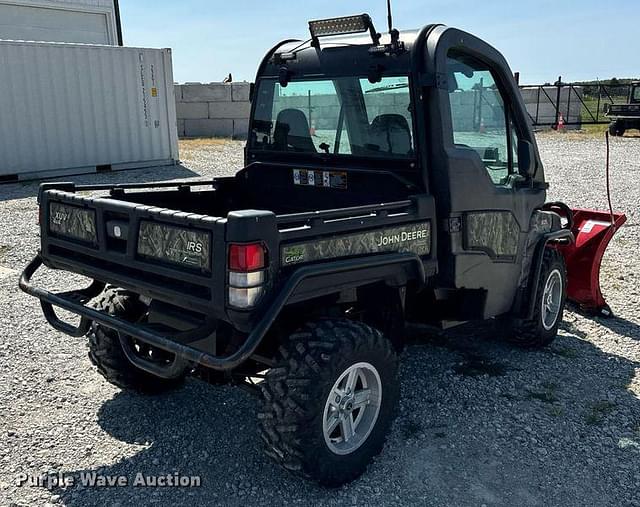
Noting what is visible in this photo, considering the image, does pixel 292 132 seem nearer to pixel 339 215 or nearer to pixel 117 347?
pixel 339 215

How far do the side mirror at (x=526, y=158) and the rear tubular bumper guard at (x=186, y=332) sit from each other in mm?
1273

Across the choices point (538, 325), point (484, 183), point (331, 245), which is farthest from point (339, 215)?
point (538, 325)

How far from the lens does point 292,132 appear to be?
14.9 ft

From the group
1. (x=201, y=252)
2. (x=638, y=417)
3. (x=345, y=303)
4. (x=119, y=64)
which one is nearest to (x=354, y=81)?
(x=345, y=303)

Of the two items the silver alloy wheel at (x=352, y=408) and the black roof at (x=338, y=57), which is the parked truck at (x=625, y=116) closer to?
the black roof at (x=338, y=57)

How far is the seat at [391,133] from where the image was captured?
389cm

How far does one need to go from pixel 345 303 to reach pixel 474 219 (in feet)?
3.13

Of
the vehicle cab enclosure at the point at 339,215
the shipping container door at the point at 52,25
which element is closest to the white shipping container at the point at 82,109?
the shipping container door at the point at 52,25

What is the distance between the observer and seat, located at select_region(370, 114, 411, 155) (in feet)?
12.8

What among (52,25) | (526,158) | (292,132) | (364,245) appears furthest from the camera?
Result: (52,25)

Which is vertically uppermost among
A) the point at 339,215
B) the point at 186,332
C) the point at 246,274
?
the point at 339,215

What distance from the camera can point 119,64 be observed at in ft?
48.4

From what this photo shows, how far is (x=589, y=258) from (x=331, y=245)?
3385 millimetres

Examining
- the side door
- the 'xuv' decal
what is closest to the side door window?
the side door
